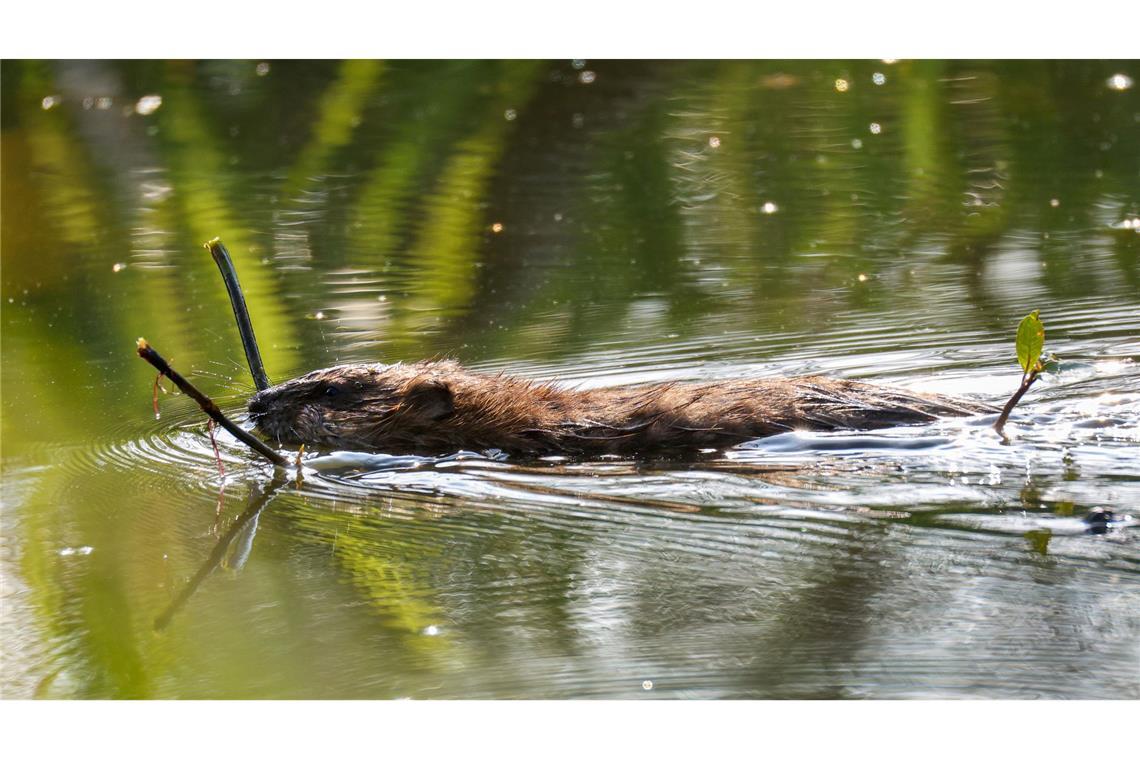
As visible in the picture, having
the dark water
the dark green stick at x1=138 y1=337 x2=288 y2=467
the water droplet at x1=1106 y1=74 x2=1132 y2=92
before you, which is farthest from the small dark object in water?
the water droplet at x1=1106 y1=74 x2=1132 y2=92

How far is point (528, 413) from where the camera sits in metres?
5.49

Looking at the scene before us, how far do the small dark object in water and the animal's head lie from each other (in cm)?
249

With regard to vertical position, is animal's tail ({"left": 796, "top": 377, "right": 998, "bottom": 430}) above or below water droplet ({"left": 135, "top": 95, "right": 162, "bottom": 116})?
below

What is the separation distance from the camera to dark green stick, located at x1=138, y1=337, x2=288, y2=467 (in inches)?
169

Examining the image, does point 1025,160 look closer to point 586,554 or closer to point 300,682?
point 586,554

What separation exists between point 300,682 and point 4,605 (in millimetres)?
1209

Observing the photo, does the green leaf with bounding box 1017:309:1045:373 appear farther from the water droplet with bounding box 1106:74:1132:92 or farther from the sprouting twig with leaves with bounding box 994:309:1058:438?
the water droplet with bounding box 1106:74:1132:92

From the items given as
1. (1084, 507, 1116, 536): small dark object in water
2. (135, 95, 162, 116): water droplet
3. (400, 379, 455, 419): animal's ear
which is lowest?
(1084, 507, 1116, 536): small dark object in water

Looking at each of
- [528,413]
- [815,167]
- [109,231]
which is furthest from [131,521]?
[815,167]

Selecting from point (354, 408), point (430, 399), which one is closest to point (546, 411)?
point (430, 399)

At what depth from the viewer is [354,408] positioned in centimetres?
569

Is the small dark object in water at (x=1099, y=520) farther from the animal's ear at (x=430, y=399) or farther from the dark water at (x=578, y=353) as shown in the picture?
the animal's ear at (x=430, y=399)

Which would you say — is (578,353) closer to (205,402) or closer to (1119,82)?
(205,402)

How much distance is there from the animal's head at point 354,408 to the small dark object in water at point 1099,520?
8.16ft
